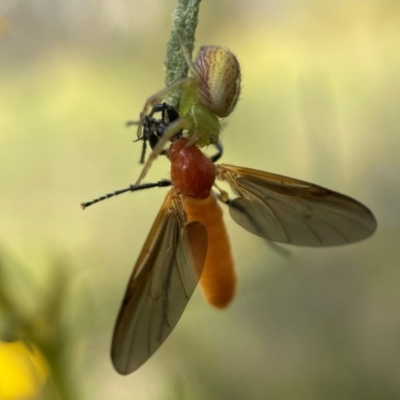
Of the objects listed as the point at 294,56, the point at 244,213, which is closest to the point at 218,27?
the point at 294,56

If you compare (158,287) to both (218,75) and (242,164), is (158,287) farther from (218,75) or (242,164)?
(242,164)

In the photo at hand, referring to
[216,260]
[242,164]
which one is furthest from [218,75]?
[242,164]

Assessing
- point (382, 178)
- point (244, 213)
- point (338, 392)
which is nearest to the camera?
point (244, 213)

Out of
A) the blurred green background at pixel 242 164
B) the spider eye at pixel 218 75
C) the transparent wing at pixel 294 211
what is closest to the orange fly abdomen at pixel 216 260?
the transparent wing at pixel 294 211

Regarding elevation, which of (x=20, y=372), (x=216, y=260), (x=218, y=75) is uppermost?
(x=218, y=75)

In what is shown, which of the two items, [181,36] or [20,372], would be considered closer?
[181,36]

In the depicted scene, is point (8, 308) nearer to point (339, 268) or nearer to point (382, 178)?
point (339, 268)
